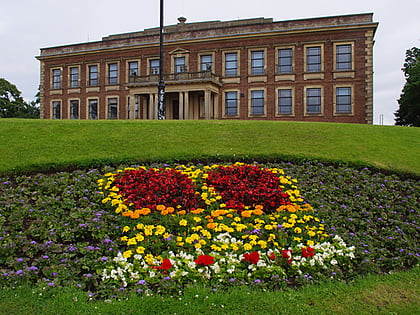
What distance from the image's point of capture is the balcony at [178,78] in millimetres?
30484

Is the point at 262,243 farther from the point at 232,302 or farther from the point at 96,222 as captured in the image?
the point at 96,222

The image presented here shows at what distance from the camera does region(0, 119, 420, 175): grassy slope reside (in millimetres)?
9742

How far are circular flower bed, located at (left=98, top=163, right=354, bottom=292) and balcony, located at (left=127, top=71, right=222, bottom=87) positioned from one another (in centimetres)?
2311

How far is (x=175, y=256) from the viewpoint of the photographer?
4887mm

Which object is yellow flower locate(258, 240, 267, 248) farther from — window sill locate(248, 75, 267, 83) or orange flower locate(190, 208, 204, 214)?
window sill locate(248, 75, 267, 83)

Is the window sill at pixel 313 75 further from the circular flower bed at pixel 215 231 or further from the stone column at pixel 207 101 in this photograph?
the circular flower bed at pixel 215 231

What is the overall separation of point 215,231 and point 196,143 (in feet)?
18.5

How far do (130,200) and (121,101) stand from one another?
103ft

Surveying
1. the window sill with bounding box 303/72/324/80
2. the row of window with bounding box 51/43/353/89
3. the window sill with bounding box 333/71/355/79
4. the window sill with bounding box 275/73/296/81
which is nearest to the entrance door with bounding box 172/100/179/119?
the row of window with bounding box 51/43/353/89

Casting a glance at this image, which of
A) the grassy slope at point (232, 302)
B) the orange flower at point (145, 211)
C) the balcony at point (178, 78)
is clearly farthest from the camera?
the balcony at point (178, 78)

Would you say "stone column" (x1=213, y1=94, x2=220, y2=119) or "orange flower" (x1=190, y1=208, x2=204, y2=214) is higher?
"stone column" (x1=213, y1=94, x2=220, y2=119)

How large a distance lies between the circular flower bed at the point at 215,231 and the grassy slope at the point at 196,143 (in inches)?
75.4

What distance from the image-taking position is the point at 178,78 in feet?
102

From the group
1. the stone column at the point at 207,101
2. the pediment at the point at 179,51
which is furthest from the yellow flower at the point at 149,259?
A: the pediment at the point at 179,51
